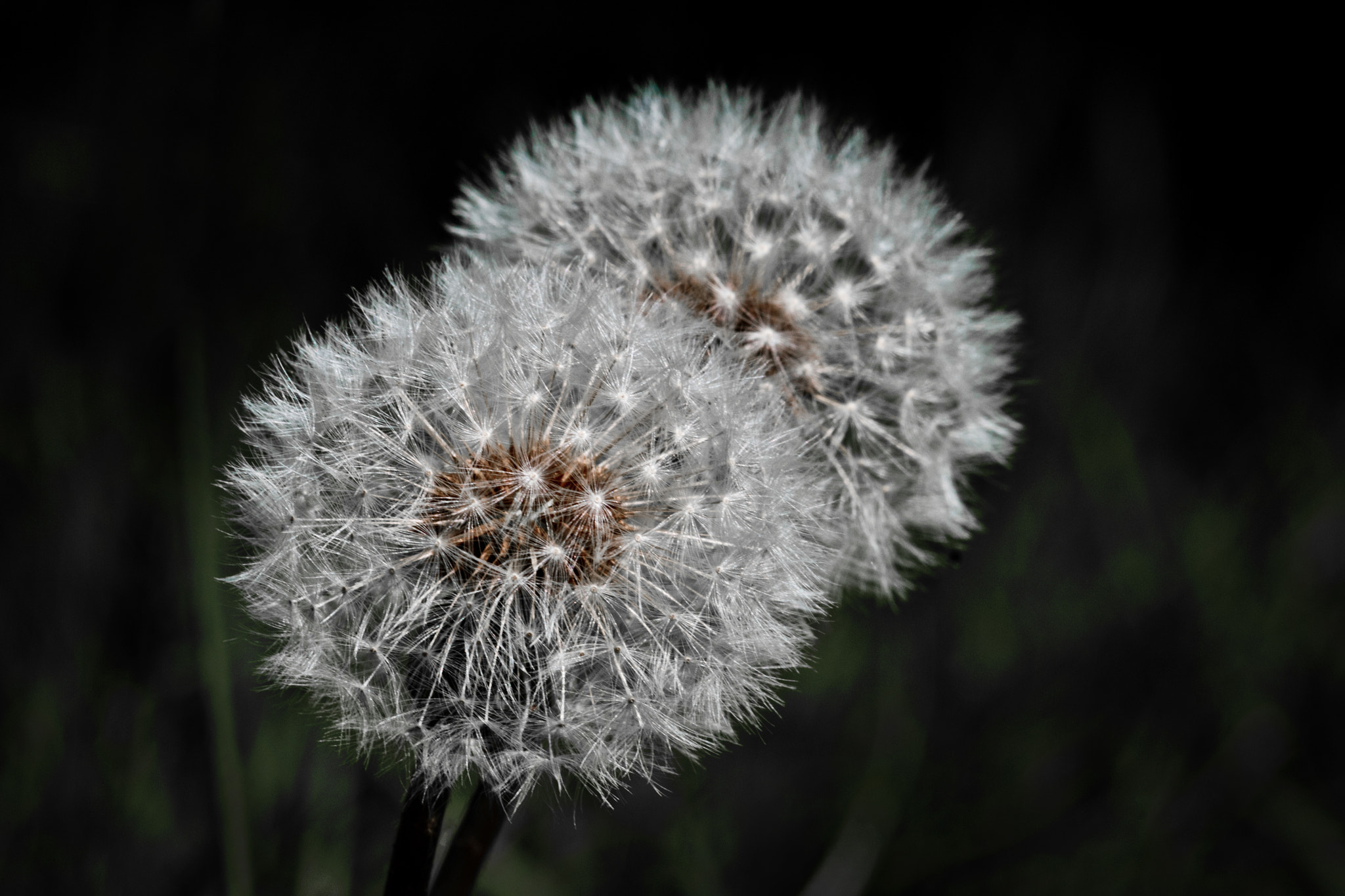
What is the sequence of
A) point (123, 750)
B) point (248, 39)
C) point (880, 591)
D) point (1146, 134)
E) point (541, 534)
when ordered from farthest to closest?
point (1146, 134) < point (248, 39) < point (123, 750) < point (880, 591) < point (541, 534)

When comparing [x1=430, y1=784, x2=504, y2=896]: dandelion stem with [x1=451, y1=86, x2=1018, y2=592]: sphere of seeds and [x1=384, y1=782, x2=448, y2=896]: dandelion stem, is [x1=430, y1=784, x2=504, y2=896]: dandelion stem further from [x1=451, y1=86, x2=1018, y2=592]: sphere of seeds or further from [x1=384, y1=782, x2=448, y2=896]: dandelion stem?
[x1=451, y1=86, x2=1018, y2=592]: sphere of seeds

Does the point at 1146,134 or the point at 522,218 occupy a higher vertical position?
the point at 1146,134

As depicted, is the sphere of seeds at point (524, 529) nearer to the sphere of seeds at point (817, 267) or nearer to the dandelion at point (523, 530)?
the dandelion at point (523, 530)

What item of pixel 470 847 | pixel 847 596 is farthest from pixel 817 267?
pixel 470 847

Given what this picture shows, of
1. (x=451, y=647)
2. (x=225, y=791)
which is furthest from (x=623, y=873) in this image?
(x=451, y=647)

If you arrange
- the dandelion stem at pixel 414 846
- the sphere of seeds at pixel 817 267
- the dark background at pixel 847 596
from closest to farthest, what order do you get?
1. the dandelion stem at pixel 414 846
2. the sphere of seeds at pixel 817 267
3. the dark background at pixel 847 596

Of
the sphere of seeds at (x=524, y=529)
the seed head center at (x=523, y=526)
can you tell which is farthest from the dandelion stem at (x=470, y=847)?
the seed head center at (x=523, y=526)

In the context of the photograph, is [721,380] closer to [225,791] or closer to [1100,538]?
[225,791]

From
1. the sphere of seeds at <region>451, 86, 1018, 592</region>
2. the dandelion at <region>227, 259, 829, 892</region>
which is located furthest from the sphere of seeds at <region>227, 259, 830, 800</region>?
the sphere of seeds at <region>451, 86, 1018, 592</region>
